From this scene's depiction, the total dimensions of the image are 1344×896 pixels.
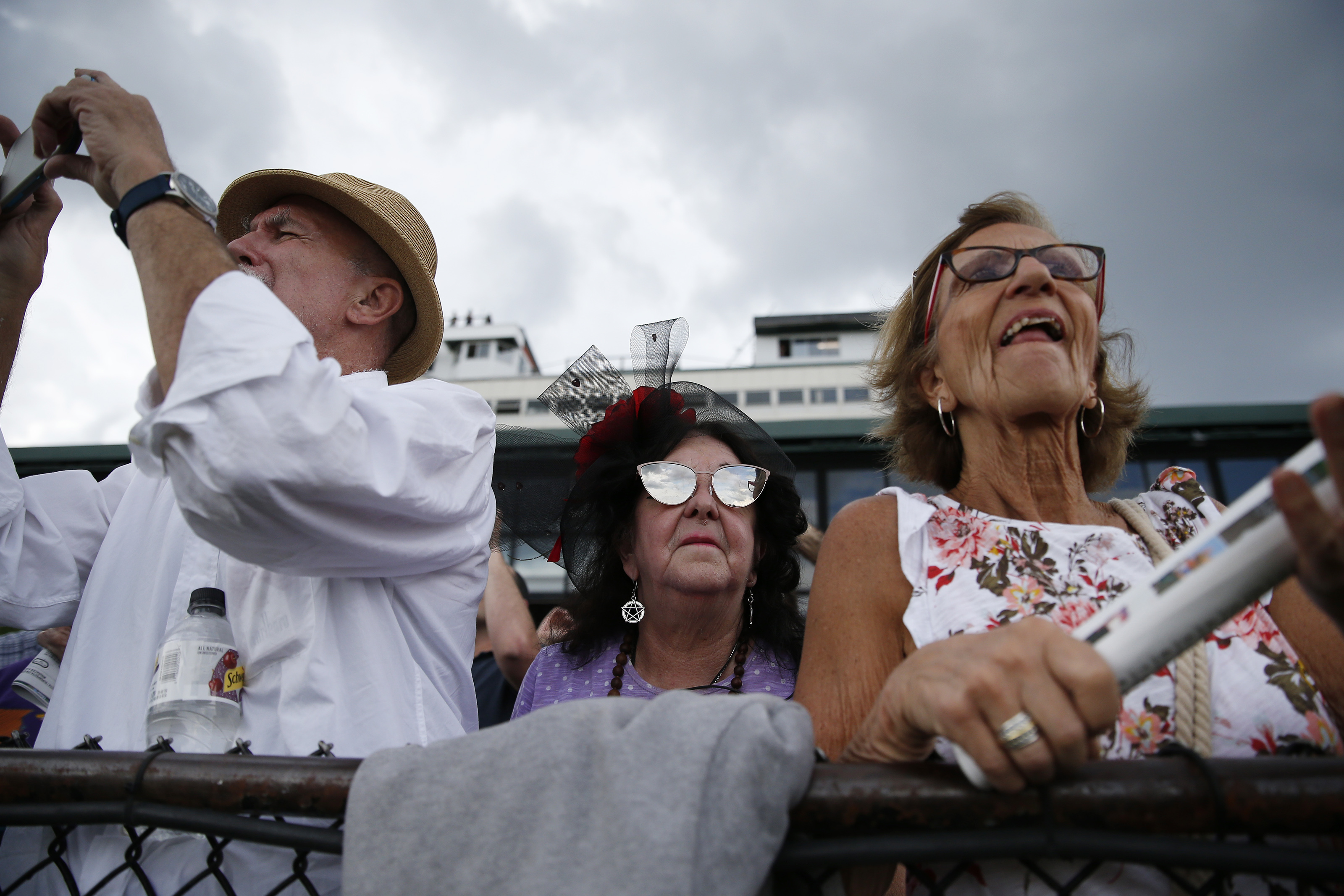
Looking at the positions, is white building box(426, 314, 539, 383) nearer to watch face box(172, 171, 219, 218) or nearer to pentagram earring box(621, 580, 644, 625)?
pentagram earring box(621, 580, 644, 625)

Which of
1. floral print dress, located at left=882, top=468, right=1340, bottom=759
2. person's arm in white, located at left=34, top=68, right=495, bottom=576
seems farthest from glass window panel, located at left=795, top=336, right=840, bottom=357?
person's arm in white, located at left=34, top=68, right=495, bottom=576

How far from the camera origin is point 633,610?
2.71 m

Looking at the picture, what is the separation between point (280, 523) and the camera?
1.22 meters

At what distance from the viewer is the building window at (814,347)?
46.1 metres

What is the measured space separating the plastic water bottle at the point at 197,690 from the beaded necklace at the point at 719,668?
123 cm

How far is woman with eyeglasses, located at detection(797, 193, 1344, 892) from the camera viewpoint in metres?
0.80

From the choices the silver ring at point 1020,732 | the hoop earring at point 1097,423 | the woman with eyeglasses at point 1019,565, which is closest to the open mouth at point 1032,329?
the woman with eyeglasses at point 1019,565

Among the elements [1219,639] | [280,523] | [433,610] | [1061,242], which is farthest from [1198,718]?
[280,523]

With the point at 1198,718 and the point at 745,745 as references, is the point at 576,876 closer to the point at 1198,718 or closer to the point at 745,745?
the point at 745,745

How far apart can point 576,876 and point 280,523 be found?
2.46ft

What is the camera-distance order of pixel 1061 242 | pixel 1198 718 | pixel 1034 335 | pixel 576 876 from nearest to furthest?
pixel 576 876, pixel 1198 718, pixel 1034 335, pixel 1061 242

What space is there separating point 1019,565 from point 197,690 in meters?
1.52

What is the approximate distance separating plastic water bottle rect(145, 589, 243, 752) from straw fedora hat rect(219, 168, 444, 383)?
3.65 ft

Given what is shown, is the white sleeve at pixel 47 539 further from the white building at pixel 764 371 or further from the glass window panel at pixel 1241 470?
the white building at pixel 764 371
